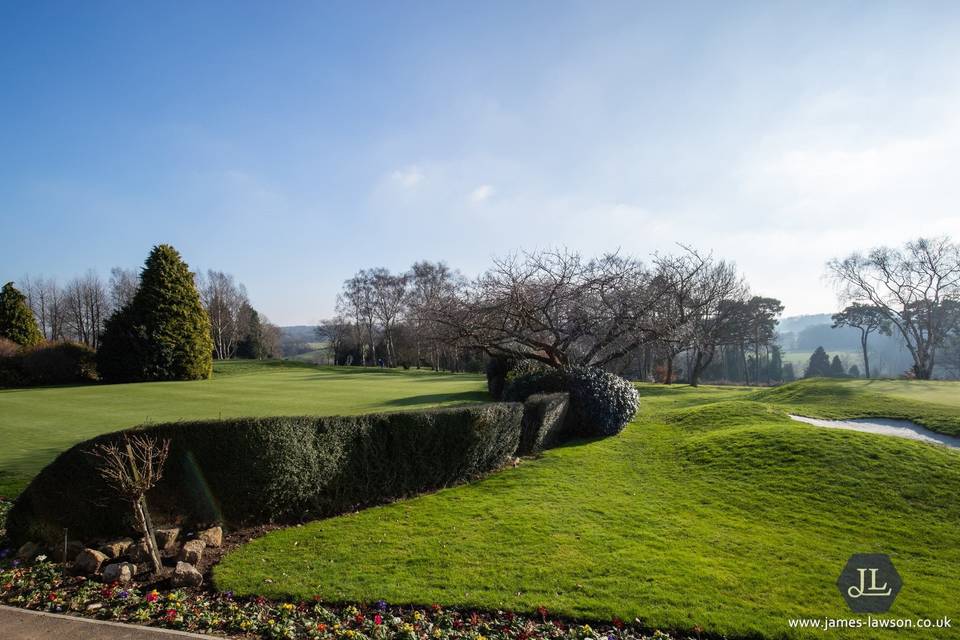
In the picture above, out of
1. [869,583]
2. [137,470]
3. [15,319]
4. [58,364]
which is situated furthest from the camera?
[15,319]

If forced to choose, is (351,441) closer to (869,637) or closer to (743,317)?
(869,637)

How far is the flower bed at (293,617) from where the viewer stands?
4.57 m

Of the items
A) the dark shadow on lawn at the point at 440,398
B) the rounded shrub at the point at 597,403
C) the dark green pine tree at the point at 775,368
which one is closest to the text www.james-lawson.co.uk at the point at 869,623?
the rounded shrub at the point at 597,403

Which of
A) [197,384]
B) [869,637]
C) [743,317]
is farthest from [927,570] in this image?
[743,317]

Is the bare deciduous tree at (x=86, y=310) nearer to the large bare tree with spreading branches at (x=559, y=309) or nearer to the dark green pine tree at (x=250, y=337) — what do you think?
the dark green pine tree at (x=250, y=337)

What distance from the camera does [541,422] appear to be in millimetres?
12164

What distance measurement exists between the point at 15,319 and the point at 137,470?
38.6 m

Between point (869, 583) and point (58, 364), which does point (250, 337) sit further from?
point (869, 583)

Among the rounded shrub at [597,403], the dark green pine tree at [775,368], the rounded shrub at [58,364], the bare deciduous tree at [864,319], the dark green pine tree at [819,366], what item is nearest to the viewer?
the rounded shrub at [597,403]

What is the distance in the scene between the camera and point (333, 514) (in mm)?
7930

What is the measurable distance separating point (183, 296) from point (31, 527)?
2469cm

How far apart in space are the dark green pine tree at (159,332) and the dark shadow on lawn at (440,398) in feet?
49.7

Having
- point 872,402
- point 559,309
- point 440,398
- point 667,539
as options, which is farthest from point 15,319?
point 872,402

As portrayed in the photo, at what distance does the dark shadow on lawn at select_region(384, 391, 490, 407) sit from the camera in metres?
18.9
